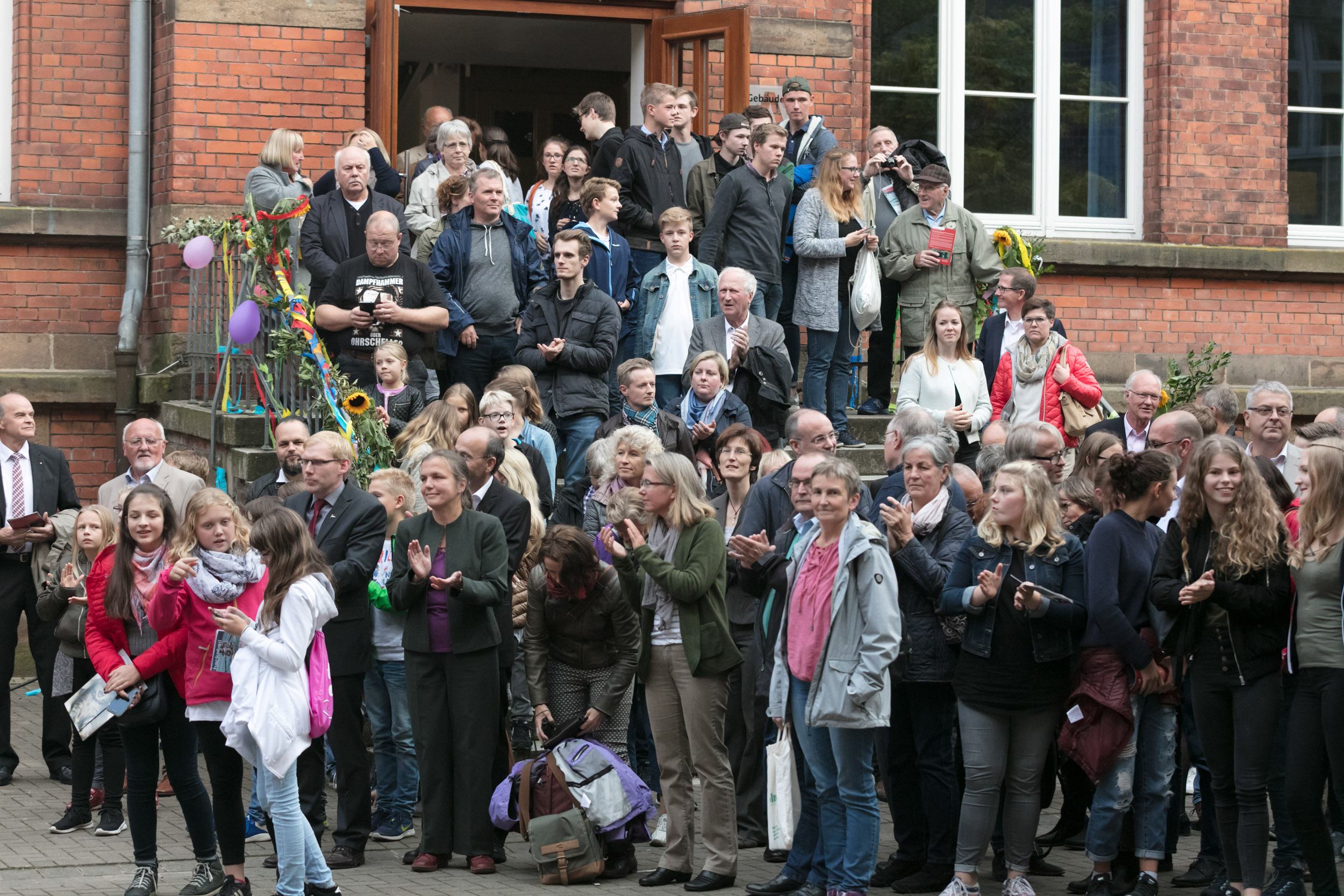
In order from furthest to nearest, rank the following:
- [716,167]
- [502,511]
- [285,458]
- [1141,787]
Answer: [716,167], [285,458], [502,511], [1141,787]

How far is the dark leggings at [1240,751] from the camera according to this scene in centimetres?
636

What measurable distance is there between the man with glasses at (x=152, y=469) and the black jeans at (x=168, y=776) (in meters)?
2.41

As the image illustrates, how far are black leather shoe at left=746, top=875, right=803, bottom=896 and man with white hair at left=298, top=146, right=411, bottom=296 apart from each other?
4898 millimetres

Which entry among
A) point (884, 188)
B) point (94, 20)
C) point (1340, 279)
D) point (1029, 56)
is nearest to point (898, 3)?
point (1029, 56)

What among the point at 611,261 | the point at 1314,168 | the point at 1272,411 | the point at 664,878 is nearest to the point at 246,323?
the point at 611,261

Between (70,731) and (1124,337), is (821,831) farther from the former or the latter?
(1124,337)

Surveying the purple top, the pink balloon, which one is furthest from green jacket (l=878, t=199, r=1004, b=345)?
the purple top

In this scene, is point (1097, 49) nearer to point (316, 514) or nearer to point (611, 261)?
point (611, 261)

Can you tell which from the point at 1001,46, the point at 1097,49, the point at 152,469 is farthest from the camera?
the point at 1097,49

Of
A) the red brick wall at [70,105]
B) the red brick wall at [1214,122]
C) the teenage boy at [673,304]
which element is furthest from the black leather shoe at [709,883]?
the red brick wall at [1214,122]

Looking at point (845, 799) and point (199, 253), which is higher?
point (199, 253)

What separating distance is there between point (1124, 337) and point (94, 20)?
27.6 ft

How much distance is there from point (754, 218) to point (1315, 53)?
649 centimetres

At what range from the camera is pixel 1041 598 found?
21.4 ft
